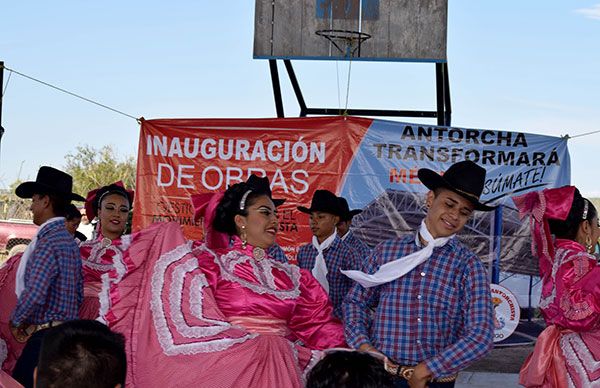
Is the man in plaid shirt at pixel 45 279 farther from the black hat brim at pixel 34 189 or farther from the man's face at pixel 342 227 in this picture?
the man's face at pixel 342 227

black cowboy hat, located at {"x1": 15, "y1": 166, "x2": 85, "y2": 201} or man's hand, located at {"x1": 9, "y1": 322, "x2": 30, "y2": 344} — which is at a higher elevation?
black cowboy hat, located at {"x1": 15, "y1": 166, "x2": 85, "y2": 201}

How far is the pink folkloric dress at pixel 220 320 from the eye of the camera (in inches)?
182

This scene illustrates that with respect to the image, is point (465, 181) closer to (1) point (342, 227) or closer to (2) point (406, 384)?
(2) point (406, 384)

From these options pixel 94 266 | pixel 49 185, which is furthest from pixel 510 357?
pixel 49 185

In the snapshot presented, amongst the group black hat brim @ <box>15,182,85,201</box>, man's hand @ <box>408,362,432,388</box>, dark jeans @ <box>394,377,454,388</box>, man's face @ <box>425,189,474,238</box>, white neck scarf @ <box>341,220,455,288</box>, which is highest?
black hat brim @ <box>15,182,85,201</box>

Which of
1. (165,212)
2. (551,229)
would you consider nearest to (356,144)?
(165,212)

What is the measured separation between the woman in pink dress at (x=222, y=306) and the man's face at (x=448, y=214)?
2.53 ft

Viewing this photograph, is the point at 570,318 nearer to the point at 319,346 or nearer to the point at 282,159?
the point at 319,346

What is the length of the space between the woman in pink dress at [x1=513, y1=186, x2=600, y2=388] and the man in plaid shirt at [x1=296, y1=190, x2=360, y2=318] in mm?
2846

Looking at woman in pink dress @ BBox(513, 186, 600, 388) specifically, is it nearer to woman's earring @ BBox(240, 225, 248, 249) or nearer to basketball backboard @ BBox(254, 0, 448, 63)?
woman's earring @ BBox(240, 225, 248, 249)

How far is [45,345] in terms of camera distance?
275 centimetres

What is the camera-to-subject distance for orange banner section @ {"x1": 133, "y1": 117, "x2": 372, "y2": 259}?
9.85 meters

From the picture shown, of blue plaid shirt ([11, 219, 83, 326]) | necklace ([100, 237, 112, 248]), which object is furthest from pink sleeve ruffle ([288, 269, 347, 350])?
necklace ([100, 237, 112, 248])

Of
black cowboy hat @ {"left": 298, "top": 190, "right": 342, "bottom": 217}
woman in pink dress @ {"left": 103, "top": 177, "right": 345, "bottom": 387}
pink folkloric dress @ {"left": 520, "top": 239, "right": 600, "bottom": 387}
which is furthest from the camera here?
black cowboy hat @ {"left": 298, "top": 190, "right": 342, "bottom": 217}
